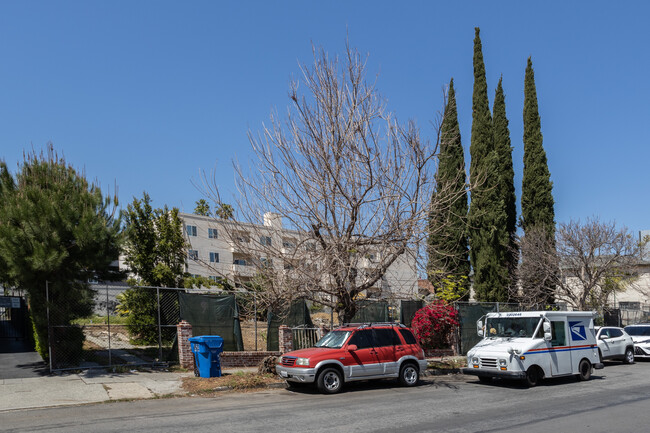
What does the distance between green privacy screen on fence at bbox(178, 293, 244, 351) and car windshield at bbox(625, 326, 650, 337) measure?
17.4 m

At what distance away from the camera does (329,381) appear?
1370cm

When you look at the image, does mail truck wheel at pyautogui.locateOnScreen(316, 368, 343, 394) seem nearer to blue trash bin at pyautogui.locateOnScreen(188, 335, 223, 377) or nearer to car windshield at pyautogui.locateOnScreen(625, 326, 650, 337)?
blue trash bin at pyautogui.locateOnScreen(188, 335, 223, 377)

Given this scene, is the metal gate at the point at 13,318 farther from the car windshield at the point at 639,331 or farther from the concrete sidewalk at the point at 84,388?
the car windshield at the point at 639,331

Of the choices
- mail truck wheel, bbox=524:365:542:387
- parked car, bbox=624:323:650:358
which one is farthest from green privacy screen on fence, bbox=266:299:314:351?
parked car, bbox=624:323:650:358

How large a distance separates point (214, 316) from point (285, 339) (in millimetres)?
2558

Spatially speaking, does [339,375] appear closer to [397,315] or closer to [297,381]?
[297,381]

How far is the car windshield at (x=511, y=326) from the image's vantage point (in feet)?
50.7

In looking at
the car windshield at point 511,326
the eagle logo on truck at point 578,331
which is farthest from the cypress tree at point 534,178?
the car windshield at point 511,326

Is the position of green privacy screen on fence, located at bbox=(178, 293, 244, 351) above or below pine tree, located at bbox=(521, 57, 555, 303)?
below

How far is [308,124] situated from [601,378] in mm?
11879

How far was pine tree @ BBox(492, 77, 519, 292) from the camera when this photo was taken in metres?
32.3

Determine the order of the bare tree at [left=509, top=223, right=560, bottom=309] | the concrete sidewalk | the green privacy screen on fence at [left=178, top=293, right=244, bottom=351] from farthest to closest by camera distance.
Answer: the bare tree at [left=509, top=223, right=560, bottom=309], the green privacy screen on fence at [left=178, top=293, right=244, bottom=351], the concrete sidewalk

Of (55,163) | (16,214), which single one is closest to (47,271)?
(16,214)

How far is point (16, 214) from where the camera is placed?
14828 mm
